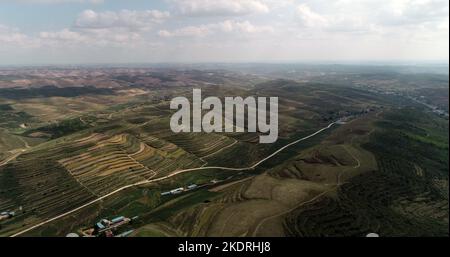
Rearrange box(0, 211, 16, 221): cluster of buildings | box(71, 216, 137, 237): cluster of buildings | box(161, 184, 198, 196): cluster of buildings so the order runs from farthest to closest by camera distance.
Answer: box(161, 184, 198, 196): cluster of buildings, box(0, 211, 16, 221): cluster of buildings, box(71, 216, 137, 237): cluster of buildings

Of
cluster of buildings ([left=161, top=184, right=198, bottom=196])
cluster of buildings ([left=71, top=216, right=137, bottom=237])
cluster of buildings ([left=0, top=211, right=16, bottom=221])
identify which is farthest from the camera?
cluster of buildings ([left=161, top=184, right=198, bottom=196])

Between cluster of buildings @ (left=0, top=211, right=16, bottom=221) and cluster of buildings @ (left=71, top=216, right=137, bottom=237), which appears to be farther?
cluster of buildings @ (left=0, top=211, right=16, bottom=221)

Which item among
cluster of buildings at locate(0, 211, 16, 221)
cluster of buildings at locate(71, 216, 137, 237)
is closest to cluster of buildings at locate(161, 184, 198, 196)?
cluster of buildings at locate(71, 216, 137, 237)

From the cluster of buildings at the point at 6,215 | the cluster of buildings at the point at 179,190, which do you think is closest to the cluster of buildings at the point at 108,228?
the cluster of buildings at the point at 179,190

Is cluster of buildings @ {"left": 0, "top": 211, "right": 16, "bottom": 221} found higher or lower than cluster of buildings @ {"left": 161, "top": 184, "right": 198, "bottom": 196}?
lower

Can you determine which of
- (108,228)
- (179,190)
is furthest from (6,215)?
(179,190)

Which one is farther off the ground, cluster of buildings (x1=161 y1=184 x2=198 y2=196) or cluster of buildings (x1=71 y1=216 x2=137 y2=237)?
cluster of buildings (x1=161 y1=184 x2=198 y2=196)

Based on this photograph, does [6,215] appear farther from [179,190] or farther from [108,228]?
[179,190]

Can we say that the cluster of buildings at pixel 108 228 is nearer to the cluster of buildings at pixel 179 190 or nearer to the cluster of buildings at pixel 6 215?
the cluster of buildings at pixel 179 190

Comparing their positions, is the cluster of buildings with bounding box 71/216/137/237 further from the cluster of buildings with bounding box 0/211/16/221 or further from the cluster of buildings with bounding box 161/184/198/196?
the cluster of buildings with bounding box 0/211/16/221

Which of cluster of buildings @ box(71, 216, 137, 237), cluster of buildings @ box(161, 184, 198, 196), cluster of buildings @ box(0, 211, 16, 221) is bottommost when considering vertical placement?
cluster of buildings @ box(0, 211, 16, 221)
